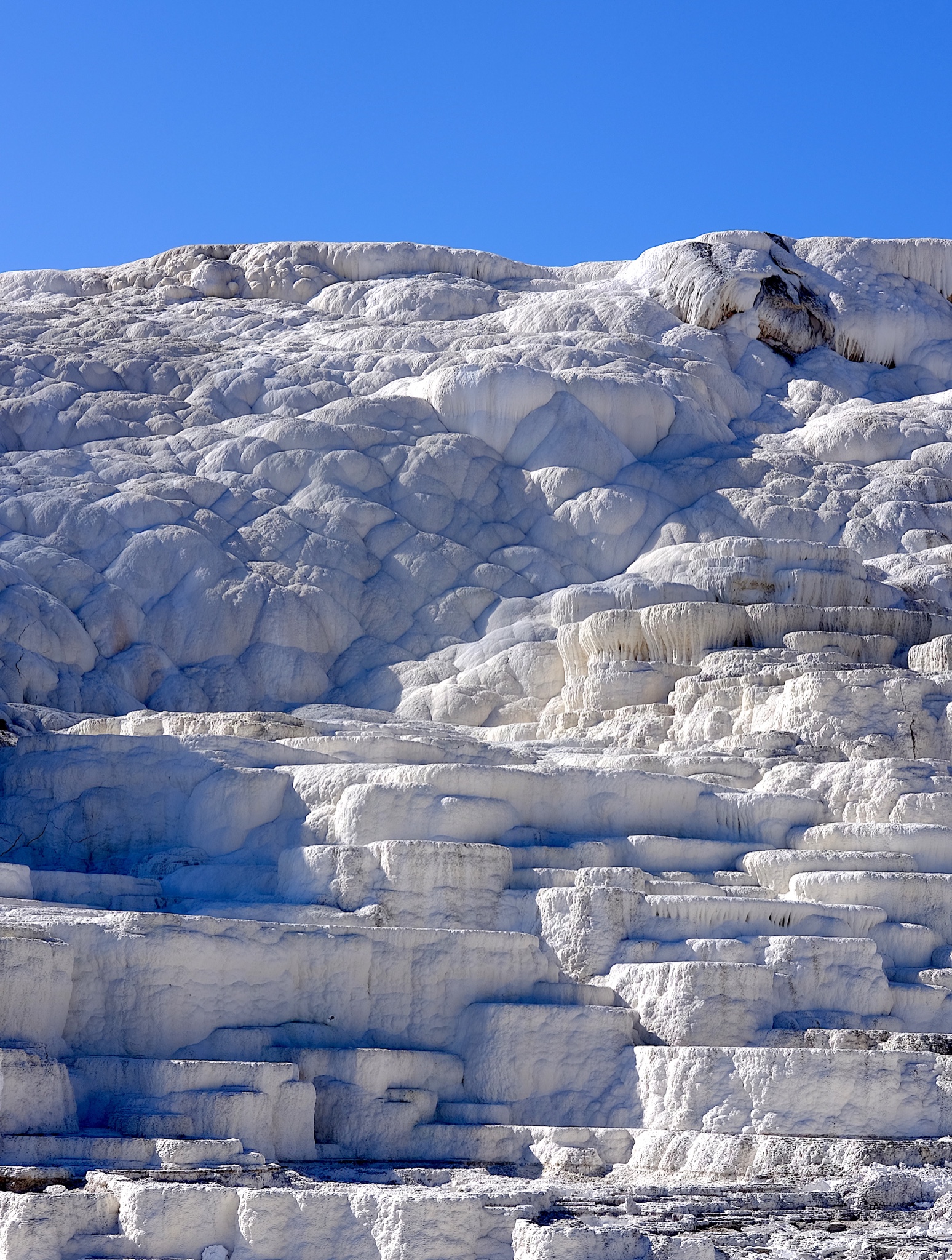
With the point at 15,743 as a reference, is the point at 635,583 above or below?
above

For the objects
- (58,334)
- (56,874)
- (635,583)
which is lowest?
(56,874)

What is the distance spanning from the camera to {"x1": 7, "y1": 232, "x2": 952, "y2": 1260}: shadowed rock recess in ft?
41.4

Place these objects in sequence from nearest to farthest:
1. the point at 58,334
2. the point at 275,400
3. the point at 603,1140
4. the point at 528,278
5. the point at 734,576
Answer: the point at 603,1140, the point at 734,576, the point at 275,400, the point at 58,334, the point at 528,278

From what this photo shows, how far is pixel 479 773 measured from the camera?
1862 centimetres

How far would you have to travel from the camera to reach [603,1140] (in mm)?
14141

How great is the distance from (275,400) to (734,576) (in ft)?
38.2

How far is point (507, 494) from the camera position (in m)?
34.7

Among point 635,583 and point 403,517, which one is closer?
point 635,583

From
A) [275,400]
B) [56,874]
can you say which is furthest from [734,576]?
[56,874]

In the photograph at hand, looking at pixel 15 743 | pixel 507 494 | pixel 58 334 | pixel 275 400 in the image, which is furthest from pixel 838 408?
pixel 15 743

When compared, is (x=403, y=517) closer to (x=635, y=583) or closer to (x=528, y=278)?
(x=635, y=583)

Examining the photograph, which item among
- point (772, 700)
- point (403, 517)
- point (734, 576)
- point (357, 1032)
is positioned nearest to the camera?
point (357, 1032)

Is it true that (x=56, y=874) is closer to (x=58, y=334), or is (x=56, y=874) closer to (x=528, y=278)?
(x=58, y=334)

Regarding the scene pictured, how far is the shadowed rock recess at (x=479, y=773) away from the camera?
12.6 m
